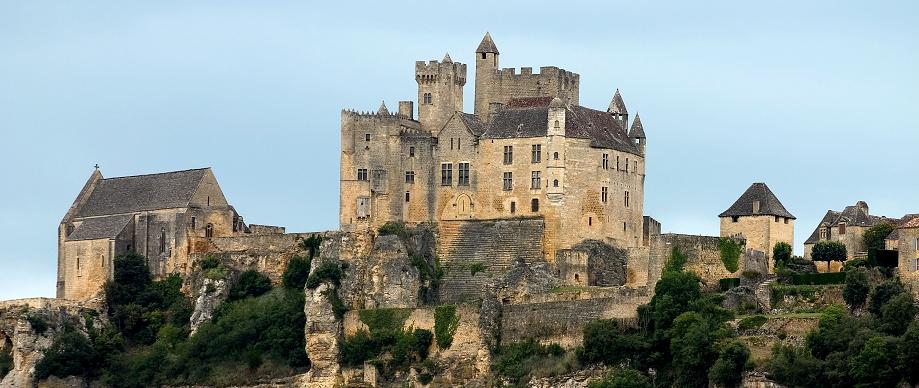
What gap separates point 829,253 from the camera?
328 feet

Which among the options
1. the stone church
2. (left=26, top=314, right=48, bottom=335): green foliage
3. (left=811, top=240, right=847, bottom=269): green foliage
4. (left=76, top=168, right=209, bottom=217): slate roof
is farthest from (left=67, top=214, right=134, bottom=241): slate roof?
(left=811, top=240, right=847, bottom=269): green foliage

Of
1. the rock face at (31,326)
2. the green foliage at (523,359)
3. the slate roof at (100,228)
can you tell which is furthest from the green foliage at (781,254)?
the rock face at (31,326)

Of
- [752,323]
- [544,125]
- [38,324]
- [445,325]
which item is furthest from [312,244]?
[752,323]

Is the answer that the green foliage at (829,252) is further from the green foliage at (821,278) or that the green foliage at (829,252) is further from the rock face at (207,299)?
the rock face at (207,299)

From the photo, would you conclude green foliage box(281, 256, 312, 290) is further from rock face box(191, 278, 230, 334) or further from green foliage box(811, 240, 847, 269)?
green foliage box(811, 240, 847, 269)

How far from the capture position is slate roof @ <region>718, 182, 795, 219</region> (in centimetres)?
10131

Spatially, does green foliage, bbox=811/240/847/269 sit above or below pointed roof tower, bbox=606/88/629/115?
below

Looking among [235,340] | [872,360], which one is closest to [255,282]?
[235,340]

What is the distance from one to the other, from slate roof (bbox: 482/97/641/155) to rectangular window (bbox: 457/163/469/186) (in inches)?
54.0

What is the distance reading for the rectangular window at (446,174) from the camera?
10350 centimetres

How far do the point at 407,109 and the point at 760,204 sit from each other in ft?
45.0

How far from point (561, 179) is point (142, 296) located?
54.7ft

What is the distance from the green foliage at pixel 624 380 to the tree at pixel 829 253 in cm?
1131

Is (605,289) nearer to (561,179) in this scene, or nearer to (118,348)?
(561,179)
